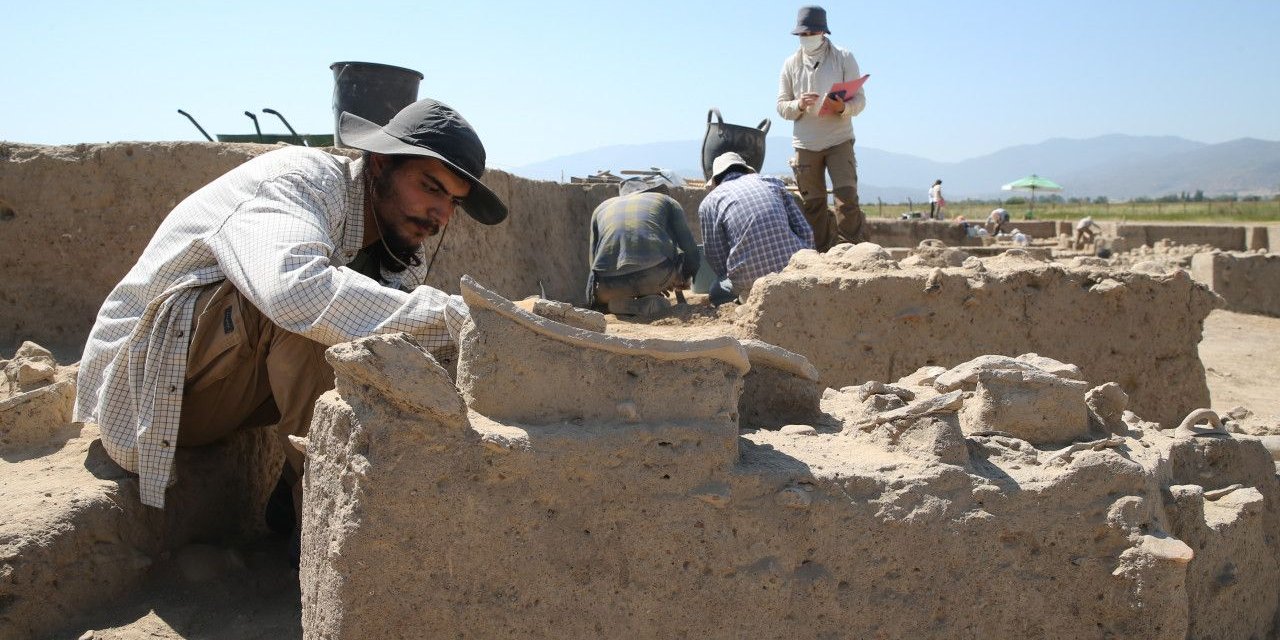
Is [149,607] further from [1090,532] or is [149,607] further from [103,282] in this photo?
[103,282]

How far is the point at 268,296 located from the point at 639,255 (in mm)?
4055

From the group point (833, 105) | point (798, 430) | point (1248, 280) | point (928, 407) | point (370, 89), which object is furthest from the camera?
point (1248, 280)

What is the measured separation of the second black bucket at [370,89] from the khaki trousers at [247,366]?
3.16 meters

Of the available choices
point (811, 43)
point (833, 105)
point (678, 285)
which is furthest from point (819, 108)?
point (678, 285)

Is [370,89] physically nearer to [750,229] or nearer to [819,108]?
[750,229]

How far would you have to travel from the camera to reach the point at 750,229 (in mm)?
5348

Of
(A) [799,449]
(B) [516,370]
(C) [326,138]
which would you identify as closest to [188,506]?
(B) [516,370]

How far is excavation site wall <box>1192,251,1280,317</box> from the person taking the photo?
1013 cm

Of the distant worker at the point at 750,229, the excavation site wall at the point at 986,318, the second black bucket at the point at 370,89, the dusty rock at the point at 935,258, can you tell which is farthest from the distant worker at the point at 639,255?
the excavation site wall at the point at 986,318

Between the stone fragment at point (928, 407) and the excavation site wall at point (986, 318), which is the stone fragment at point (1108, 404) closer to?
the stone fragment at point (928, 407)

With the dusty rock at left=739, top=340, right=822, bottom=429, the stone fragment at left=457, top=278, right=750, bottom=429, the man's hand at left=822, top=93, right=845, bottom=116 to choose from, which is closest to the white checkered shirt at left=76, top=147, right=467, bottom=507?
the stone fragment at left=457, top=278, right=750, bottom=429

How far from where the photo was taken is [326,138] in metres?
6.20

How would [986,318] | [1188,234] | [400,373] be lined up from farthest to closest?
[1188,234] < [986,318] < [400,373]

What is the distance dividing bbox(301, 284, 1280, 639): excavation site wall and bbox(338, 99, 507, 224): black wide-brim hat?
36.5 inches
